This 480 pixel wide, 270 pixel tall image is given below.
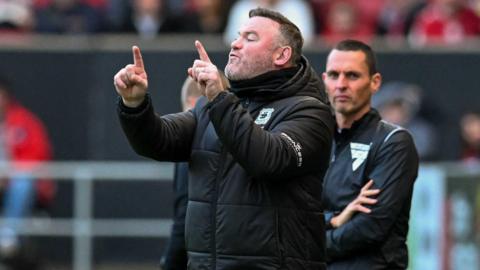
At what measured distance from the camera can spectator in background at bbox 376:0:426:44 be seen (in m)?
16.4

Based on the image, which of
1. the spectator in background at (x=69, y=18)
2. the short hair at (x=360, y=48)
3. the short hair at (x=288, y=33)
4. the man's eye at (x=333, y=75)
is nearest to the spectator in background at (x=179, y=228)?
the man's eye at (x=333, y=75)

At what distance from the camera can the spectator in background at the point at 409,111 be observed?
14.3 m

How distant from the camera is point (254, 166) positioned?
22.0 feet

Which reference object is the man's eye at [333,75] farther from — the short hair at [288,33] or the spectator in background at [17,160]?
the spectator in background at [17,160]

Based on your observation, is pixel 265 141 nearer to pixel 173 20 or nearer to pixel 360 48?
pixel 360 48

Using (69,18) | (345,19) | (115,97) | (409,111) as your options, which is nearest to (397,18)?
(345,19)

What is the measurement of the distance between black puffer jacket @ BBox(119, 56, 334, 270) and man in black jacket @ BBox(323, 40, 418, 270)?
0.90 meters

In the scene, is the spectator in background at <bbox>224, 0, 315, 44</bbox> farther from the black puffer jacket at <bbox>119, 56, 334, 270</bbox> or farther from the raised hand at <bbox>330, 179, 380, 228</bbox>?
the black puffer jacket at <bbox>119, 56, 334, 270</bbox>

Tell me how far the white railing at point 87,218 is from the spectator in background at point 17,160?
4.4 inches

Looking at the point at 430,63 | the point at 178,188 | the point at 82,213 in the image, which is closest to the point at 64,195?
the point at 82,213

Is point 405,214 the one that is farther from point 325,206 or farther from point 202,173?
point 202,173

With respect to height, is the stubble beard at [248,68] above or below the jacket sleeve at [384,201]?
above

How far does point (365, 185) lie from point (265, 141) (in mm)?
1489

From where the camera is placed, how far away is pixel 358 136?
8.22 meters
